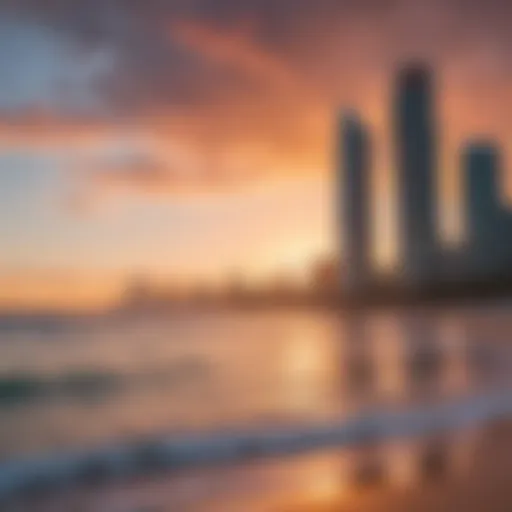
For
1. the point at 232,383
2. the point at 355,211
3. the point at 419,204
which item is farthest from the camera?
the point at 419,204

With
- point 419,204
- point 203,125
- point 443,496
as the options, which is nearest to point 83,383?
point 203,125

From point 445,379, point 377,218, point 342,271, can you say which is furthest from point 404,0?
point 445,379

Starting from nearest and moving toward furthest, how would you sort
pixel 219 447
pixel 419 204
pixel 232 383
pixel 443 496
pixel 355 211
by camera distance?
pixel 443 496
pixel 219 447
pixel 232 383
pixel 355 211
pixel 419 204

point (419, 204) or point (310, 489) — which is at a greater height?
point (419, 204)

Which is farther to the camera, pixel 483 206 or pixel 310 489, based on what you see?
pixel 483 206

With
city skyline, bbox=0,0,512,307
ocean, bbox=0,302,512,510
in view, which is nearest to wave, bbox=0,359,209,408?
ocean, bbox=0,302,512,510

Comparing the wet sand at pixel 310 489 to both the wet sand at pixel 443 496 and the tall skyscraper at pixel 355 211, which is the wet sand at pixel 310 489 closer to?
the wet sand at pixel 443 496

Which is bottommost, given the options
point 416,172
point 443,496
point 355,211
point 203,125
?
point 443,496

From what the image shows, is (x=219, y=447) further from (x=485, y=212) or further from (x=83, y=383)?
(x=485, y=212)
